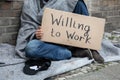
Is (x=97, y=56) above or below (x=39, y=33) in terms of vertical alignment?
below

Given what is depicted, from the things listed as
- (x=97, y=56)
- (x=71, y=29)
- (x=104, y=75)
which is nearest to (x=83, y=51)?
(x=97, y=56)

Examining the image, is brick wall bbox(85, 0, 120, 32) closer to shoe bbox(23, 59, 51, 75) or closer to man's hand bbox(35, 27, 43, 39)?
man's hand bbox(35, 27, 43, 39)

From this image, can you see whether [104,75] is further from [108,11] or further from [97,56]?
[108,11]

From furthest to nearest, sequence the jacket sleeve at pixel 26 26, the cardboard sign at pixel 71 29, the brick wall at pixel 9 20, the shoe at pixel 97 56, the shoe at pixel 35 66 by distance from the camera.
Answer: the brick wall at pixel 9 20, the shoe at pixel 97 56, the jacket sleeve at pixel 26 26, the cardboard sign at pixel 71 29, the shoe at pixel 35 66

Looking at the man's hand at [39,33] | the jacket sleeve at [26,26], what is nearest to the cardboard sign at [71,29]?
the man's hand at [39,33]

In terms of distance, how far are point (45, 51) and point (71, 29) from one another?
47 centimetres

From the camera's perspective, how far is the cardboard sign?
388cm

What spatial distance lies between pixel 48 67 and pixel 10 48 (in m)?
0.85

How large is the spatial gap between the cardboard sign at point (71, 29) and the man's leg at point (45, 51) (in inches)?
3.1

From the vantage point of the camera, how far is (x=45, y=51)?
149 inches

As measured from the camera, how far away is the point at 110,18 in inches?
232

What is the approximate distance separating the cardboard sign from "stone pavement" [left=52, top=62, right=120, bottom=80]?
0.90ft

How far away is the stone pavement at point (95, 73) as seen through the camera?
361cm

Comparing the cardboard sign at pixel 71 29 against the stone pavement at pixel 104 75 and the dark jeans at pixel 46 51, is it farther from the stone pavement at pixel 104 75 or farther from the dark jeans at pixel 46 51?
the stone pavement at pixel 104 75
